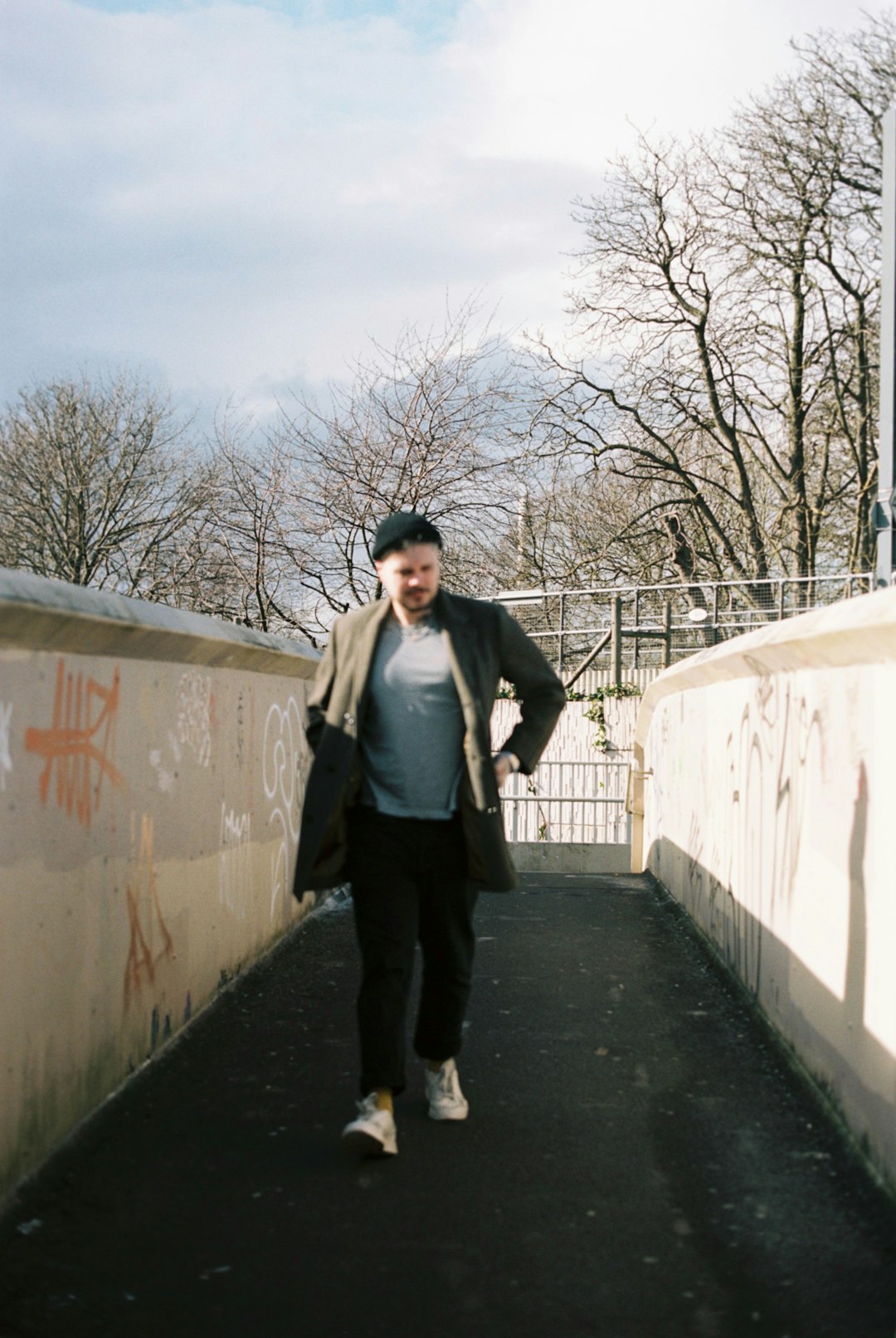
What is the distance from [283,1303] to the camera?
2.83 meters

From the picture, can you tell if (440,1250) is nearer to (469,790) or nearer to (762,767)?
(469,790)

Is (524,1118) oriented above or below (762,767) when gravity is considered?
below

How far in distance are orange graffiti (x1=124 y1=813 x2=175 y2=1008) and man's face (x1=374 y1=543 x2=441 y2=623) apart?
1157 mm

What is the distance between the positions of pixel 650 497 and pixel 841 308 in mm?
6134

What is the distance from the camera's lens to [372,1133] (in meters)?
3.66

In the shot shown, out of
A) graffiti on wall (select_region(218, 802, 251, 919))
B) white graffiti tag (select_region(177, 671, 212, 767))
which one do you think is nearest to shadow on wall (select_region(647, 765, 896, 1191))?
graffiti on wall (select_region(218, 802, 251, 919))

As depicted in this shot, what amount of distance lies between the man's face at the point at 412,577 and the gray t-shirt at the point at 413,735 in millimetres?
115

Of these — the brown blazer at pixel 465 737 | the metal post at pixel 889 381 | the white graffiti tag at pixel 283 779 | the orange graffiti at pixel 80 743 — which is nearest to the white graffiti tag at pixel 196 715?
the orange graffiti at pixel 80 743

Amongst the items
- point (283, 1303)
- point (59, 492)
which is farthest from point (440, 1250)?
point (59, 492)

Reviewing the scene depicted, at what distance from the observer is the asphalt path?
2.82 metres

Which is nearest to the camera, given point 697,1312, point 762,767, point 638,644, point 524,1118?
point 697,1312

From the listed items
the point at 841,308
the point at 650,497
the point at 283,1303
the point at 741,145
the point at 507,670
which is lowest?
the point at 283,1303

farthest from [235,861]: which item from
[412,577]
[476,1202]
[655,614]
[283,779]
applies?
[655,614]

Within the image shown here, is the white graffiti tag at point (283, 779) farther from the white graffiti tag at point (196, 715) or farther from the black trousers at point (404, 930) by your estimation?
the black trousers at point (404, 930)
